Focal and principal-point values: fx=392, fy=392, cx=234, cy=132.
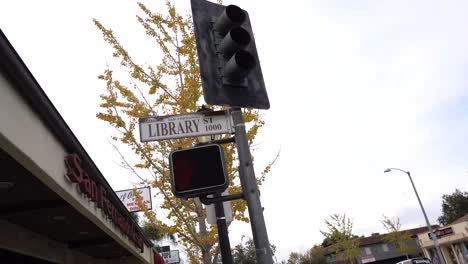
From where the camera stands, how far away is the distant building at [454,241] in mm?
38666

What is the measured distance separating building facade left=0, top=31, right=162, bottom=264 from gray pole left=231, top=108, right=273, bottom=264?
180cm

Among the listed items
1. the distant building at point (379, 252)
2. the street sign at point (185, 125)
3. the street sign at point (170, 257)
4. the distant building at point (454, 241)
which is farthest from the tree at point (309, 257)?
the street sign at point (185, 125)

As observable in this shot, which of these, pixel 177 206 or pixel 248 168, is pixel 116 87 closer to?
pixel 177 206

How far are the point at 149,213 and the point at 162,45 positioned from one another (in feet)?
17.3

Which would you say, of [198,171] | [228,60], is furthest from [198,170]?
[228,60]

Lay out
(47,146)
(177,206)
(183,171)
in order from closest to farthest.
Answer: (183,171)
(47,146)
(177,206)

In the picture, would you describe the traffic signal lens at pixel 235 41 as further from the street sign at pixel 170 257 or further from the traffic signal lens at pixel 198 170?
the street sign at pixel 170 257

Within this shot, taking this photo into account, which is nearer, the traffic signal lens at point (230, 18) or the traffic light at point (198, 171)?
the traffic light at point (198, 171)

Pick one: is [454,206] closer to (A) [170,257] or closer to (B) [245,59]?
(A) [170,257]

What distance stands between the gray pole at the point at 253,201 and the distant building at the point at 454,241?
41448mm

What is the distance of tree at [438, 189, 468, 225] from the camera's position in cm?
6800

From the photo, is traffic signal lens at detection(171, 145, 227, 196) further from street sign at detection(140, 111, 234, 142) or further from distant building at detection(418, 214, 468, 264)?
distant building at detection(418, 214, 468, 264)

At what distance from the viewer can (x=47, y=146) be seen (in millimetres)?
3725

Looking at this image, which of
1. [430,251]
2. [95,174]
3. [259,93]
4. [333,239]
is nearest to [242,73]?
[259,93]
